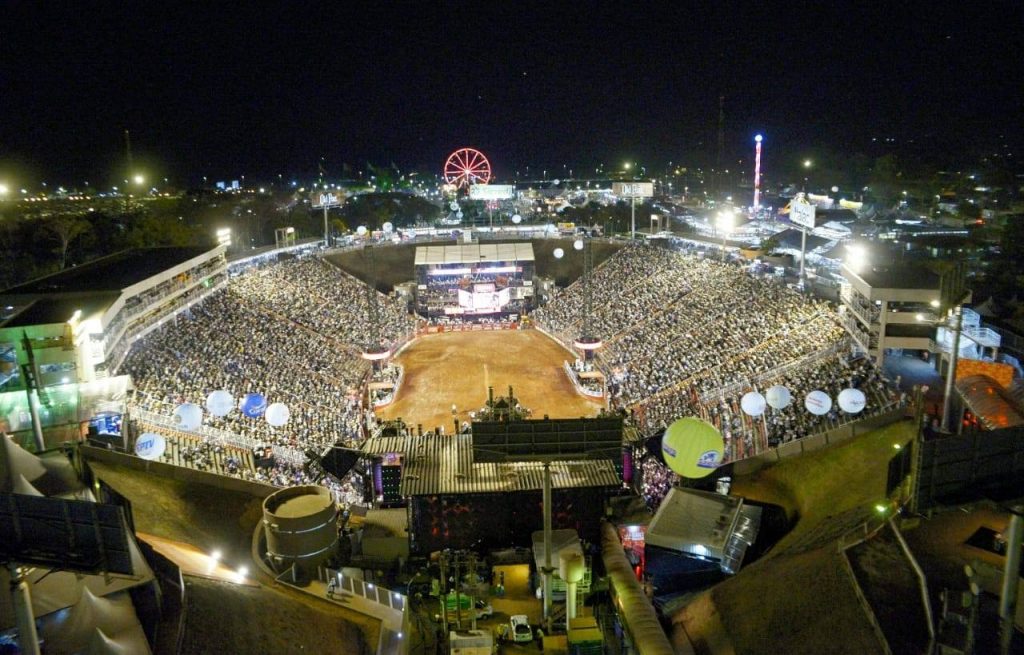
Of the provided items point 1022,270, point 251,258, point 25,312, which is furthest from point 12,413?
point 1022,270

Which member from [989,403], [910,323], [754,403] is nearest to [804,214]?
[910,323]

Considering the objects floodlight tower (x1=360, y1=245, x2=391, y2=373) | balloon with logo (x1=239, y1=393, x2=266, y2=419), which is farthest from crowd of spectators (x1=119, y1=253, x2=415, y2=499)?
balloon with logo (x1=239, y1=393, x2=266, y2=419)

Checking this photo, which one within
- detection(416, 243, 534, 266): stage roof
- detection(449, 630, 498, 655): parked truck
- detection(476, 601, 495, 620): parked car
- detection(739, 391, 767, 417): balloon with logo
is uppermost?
detection(416, 243, 534, 266): stage roof

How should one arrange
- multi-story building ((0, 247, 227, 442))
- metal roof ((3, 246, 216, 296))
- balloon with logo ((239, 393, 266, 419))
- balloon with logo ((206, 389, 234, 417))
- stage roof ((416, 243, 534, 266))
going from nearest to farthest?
1. multi-story building ((0, 247, 227, 442))
2. balloon with logo ((206, 389, 234, 417))
3. balloon with logo ((239, 393, 266, 419))
4. metal roof ((3, 246, 216, 296))
5. stage roof ((416, 243, 534, 266))

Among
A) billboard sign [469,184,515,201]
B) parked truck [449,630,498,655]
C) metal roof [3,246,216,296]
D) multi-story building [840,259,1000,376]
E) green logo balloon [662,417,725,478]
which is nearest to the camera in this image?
parked truck [449,630,498,655]

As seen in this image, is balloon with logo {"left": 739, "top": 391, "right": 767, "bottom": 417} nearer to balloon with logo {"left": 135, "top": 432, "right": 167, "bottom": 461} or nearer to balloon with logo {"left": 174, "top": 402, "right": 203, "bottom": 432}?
balloon with logo {"left": 174, "top": 402, "right": 203, "bottom": 432}

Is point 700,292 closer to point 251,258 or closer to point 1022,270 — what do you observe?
point 1022,270
